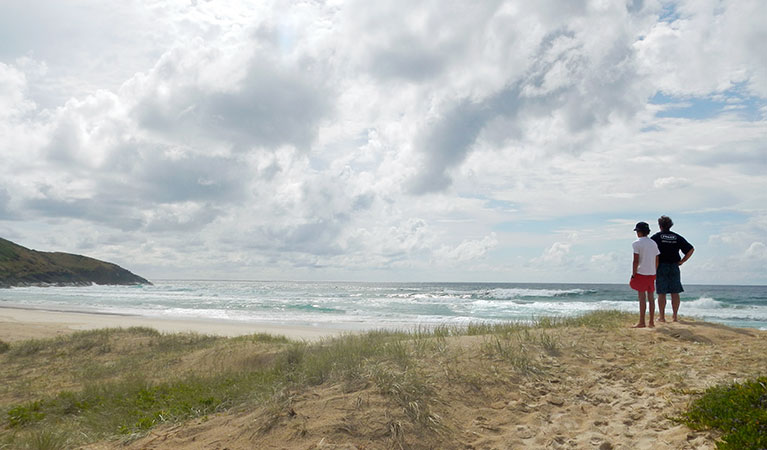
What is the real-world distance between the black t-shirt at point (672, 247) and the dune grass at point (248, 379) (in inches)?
56.1

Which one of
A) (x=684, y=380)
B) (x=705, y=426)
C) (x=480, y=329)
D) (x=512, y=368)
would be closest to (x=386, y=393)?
(x=512, y=368)

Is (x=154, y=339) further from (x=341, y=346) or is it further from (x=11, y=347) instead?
(x=341, y=346)

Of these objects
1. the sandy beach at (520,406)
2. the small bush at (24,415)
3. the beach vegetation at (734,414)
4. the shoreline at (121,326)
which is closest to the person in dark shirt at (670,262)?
the sandy beach at (520,406)

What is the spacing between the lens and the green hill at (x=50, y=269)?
63.8 meters

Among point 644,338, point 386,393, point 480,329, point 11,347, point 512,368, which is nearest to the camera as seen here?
point 386,393

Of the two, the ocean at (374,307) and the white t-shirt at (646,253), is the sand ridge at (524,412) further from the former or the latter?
the ocean at (374,307)

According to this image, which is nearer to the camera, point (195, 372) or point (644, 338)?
point (644, 338)

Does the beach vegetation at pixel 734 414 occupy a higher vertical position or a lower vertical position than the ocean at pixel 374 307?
higher

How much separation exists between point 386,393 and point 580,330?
14.2ft

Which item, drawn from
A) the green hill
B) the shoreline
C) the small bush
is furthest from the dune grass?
the green hill

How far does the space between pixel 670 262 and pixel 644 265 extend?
0.86 meters

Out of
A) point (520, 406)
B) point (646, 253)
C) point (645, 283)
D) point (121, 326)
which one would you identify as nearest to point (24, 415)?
point (520, 406)

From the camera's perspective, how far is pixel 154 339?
40.8 ft

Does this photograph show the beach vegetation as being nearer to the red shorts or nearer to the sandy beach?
the sandy beach
